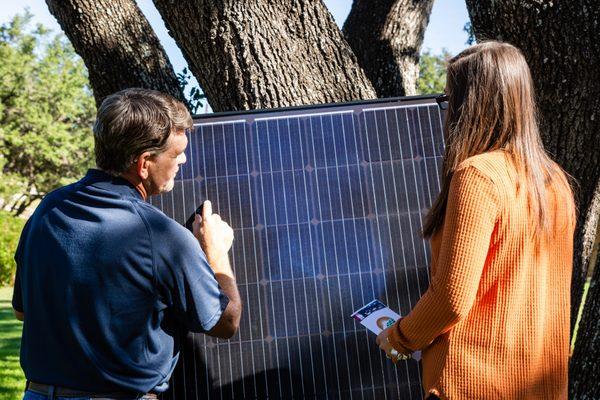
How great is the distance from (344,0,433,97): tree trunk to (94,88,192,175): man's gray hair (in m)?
4.54

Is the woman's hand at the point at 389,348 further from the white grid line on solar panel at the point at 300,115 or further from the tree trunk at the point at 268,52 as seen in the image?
the tree trunk at the point at 268,52

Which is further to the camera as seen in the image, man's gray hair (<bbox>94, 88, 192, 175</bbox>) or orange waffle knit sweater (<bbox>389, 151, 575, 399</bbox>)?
man's gray hair (<bbox>94, 88, 192, 175</bbox>)

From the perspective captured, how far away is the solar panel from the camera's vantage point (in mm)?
3240

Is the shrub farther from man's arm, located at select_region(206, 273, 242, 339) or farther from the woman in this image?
the woman

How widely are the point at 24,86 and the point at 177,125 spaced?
36.4 m

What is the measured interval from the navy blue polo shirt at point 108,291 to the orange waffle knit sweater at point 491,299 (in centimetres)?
84

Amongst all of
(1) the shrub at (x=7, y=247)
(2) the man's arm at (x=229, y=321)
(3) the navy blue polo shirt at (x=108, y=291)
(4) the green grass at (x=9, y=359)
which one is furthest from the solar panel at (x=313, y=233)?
(1) the shrub at (x=7, y=247)

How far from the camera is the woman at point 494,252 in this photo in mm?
2266

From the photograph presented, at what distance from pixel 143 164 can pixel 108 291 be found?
517mm

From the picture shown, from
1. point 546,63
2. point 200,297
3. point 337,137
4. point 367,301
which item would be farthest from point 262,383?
point 546,63

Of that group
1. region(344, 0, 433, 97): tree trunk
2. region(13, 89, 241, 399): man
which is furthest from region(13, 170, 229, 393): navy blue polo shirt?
region(344, 0, 433, 97): tree trunk

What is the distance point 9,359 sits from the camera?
10055mm

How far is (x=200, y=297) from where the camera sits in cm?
251

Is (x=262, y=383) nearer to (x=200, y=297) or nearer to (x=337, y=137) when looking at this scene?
(x=200, y=297)
